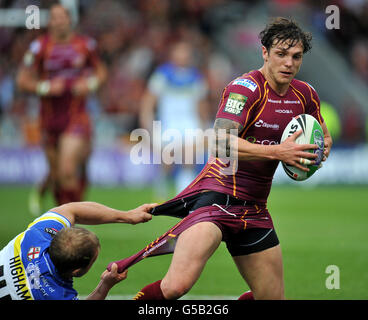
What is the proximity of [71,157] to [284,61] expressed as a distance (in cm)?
500

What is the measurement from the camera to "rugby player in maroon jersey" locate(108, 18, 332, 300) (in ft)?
15.5

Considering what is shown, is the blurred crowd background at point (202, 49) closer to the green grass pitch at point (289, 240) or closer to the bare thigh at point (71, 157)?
the green grass pitch at point (289, 240)

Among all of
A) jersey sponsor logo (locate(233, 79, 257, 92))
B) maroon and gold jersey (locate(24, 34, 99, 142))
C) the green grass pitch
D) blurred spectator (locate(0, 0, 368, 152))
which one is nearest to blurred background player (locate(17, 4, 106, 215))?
maroon and gold jersey (locate(24, 34, 99, 142))

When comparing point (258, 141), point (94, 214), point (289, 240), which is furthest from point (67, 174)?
point (258, 141)

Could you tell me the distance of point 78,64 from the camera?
9.73 meters

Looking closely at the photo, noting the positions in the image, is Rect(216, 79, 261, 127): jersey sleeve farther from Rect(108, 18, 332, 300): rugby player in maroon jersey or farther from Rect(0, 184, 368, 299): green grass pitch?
Rect(0, 184, 368, 299): green grass pitch

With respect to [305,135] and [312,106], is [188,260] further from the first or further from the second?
[312,106]

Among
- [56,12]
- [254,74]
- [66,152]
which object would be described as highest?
[56,12]

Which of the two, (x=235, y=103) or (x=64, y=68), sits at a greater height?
(x=64, y=68)

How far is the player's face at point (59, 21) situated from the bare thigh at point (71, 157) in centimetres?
139

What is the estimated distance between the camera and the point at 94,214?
4855 mm

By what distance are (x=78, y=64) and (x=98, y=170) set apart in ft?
22.6
